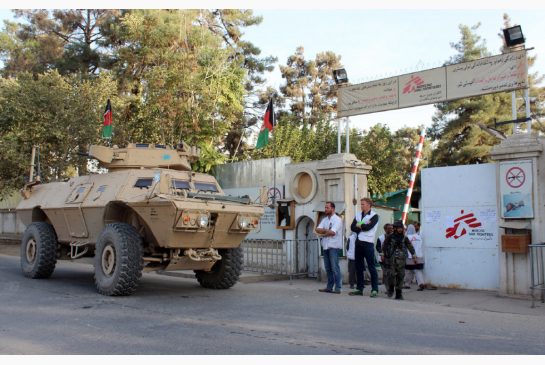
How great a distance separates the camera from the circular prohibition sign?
9.39m

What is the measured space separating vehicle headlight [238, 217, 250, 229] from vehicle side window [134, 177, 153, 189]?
1714 millimetres

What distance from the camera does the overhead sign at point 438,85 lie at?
32.5ft

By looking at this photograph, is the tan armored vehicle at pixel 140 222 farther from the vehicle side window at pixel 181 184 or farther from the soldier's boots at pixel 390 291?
the soldier's boots at pixel 390 291

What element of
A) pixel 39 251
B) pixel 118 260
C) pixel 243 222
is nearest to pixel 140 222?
pixel 118 260

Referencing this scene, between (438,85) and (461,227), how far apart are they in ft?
9.45

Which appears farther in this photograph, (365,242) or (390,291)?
(365,242)

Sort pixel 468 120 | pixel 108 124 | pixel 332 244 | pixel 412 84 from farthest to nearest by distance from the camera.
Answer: pixel 468 120 → pixel 108 124 → pixel 412 84 → pixel 332 244

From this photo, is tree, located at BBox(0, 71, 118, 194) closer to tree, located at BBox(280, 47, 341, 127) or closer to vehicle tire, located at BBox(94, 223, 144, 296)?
vehicle tire, located at BBox(94, 223, 144, 296)

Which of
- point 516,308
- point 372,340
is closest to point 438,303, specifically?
point 516,308

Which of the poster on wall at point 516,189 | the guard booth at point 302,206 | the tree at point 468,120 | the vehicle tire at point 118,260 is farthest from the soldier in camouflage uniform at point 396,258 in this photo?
the tree at point 468,120

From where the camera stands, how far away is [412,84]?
11383 millimetres

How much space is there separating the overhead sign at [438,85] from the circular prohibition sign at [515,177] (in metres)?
1.48

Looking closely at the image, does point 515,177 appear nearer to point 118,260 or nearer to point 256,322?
point 256,322

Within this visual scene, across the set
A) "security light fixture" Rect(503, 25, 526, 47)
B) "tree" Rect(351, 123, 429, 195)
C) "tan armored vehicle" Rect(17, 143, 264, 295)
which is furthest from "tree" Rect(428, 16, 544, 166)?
"tan armored vehicle" Rect(17, 143, 264, 295)
